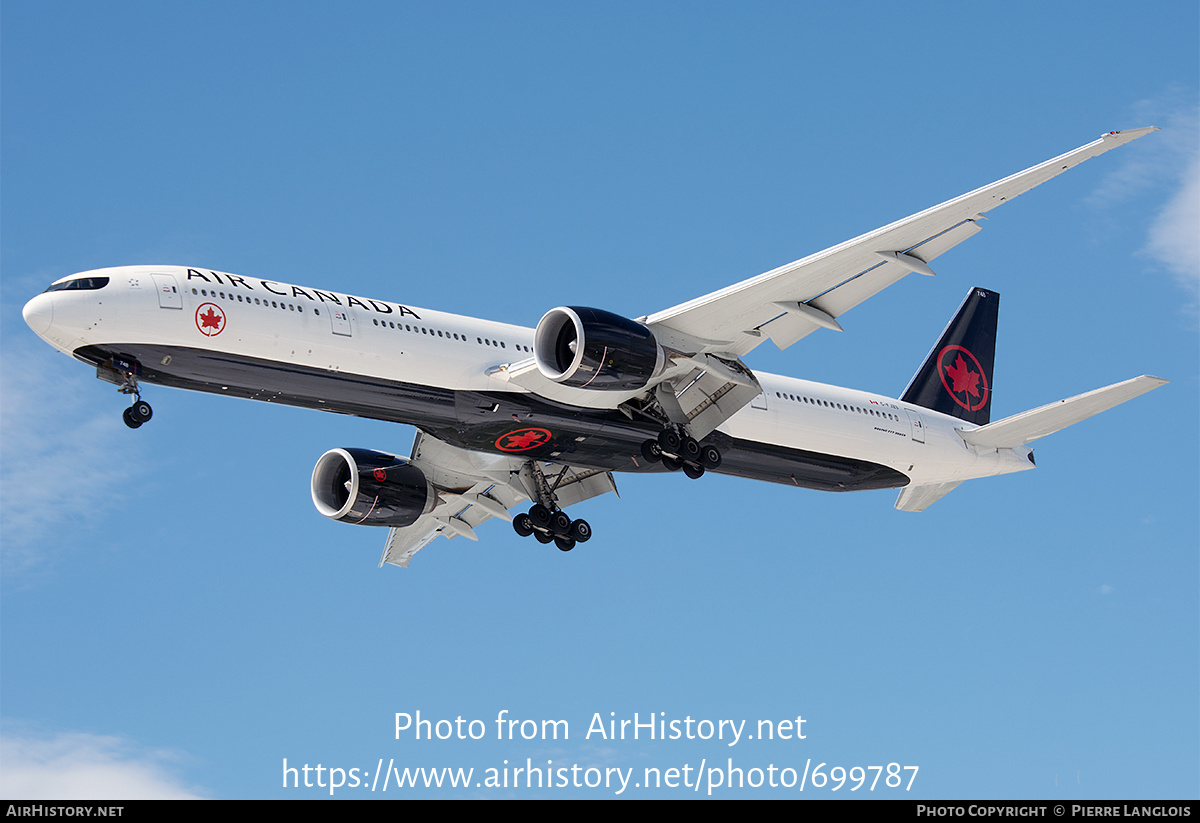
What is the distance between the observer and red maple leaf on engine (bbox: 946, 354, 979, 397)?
37625 mm

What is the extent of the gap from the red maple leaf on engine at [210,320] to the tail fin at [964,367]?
19.0 meters

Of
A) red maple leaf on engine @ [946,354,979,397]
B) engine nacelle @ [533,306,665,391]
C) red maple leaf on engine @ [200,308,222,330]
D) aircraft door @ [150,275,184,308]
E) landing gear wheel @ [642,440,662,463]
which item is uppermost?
red maple leaf on engine @ [946,354,979,397]

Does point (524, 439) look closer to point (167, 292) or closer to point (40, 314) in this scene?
point (167, 292)

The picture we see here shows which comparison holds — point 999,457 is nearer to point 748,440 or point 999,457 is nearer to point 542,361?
point 748,440

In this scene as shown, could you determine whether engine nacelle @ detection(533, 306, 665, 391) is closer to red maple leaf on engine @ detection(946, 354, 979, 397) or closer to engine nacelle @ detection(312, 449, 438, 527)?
engine nacelle @ detection(312, 449, 438, 527)

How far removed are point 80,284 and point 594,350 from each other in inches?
375

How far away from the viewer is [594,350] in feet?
87.5

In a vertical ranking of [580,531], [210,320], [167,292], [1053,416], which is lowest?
[580,531]

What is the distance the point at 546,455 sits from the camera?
30078 millimetres

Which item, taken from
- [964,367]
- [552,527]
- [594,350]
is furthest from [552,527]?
[964,367]

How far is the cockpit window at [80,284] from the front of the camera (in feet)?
81.2

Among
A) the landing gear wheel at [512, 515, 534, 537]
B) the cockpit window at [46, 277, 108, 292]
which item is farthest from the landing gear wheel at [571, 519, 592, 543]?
the cockpit window at [46, 277, 108, 292]

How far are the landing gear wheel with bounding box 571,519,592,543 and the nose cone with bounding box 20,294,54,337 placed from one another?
13.1 m
